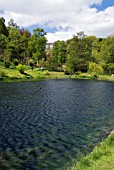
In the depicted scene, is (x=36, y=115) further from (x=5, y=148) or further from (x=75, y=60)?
(x=75, y=60)

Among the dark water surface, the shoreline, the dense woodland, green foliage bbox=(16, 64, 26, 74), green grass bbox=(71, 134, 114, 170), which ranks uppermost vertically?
the dense woodland

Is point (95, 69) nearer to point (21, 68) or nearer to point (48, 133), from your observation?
point (21, 68)

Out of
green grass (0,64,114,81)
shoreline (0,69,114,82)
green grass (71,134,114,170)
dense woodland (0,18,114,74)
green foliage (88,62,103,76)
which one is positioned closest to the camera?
green grass (71,134,114,170)

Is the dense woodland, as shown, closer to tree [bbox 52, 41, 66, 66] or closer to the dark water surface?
tree [bbox 52, 41, 66, 66]

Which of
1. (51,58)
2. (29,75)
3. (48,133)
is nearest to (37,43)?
(51,58)

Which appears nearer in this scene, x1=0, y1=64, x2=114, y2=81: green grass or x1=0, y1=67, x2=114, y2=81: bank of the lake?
x1=0, y1=67, x2=114, y2=81: bank of the lake

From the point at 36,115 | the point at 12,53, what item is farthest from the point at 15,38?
the point at 36,115

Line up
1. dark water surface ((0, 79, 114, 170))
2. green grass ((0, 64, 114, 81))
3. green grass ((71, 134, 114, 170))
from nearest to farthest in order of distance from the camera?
green grass ((71, 134, 114, 170))
dark water surface ((0, 79, 114, 170))
green grass ((0, 64, 114, 81))

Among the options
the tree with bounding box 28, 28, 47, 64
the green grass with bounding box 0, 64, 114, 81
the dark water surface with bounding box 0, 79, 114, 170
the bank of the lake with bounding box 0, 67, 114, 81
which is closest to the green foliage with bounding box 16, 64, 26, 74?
the bank of the lake with bounding box 0, 67, 114, 81

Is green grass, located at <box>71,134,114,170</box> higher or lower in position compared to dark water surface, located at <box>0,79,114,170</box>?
higher

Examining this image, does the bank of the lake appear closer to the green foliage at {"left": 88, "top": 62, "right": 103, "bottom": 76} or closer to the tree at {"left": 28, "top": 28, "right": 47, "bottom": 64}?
the green foliage at {"left": 88, "top": 62, "right": 103, "bottom": 76}

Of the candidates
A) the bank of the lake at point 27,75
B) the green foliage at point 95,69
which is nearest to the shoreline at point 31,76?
the bank of the lake at point 27,75

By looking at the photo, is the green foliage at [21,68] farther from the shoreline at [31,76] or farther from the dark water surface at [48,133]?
the dark water surface at [48,133]

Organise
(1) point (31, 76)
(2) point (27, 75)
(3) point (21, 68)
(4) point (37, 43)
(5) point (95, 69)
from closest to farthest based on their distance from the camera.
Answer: (3) point (21, 68), (2) point (27, 75), (1) point (31, 76), (5) point (95, 69), (4) point (37, 43)
